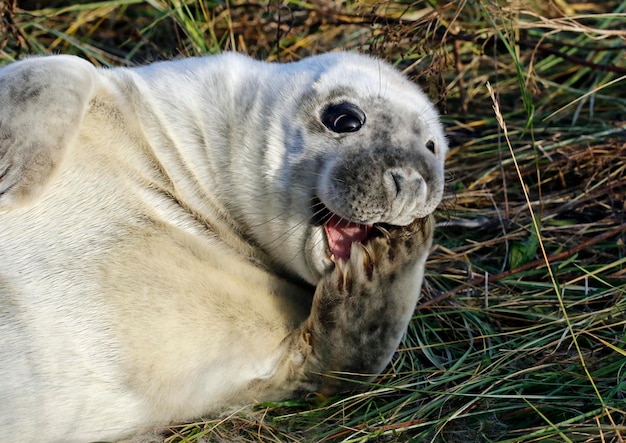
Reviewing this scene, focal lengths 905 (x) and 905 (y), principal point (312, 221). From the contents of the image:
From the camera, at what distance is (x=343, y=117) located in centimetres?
284

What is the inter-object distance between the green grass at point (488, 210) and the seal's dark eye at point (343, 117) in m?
0.50

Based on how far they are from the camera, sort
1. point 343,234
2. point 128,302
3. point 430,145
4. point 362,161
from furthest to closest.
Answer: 1. point 430,145
2. point 343,234
3. point 362,161
4. point 128,302

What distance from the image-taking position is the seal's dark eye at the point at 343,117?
2.83 m

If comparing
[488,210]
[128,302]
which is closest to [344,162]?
[128,302]

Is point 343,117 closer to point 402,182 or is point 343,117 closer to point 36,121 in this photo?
point 402,182

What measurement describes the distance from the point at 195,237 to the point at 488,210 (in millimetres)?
1560

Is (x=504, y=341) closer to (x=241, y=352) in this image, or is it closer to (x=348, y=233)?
(x=348, y=233)

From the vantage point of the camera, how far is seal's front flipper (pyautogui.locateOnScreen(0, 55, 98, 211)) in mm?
2535

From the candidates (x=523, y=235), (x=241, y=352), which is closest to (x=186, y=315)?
(x=241, y=352)

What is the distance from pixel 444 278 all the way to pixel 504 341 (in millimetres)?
469

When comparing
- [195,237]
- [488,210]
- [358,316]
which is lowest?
[488,210]

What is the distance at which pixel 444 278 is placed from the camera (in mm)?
3512

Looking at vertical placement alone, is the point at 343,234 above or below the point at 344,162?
below

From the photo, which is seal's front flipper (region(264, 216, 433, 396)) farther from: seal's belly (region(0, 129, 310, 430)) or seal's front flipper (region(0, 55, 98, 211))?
seal's front flipper (region(0, 55, 98, 211))
